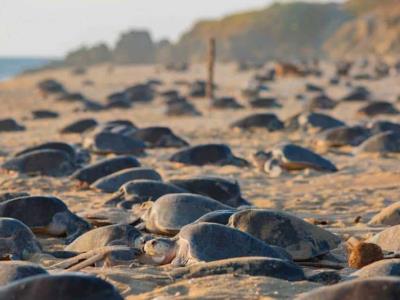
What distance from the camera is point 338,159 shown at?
30.6ft

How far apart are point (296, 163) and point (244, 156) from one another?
1.54 metres

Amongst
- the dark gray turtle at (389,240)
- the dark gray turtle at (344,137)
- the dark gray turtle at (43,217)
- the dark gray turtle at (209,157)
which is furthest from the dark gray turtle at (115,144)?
the dark gray turtle at (389,240)

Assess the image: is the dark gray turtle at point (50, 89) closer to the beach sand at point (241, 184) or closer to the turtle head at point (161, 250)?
the beach sand at point (241, 184)

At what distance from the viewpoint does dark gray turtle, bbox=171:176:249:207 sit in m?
6.43

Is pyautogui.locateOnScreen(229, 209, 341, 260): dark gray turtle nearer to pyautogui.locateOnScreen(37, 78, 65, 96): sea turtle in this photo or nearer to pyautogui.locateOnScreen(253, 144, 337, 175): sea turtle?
pyautogui.locateOnScreen(253, 144, 337, 175): sea turtle

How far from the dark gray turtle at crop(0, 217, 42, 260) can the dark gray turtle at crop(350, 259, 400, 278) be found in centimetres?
187

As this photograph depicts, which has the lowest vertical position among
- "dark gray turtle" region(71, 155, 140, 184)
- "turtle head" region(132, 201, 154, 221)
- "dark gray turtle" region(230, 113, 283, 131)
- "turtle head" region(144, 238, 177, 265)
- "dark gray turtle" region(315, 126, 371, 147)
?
"dark gray turtle" region(230, 113, 283, 131)

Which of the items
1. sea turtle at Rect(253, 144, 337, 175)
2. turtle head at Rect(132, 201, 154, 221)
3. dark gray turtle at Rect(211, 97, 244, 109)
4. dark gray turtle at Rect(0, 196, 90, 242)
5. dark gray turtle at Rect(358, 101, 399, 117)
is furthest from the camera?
dark gray turtle at Rect(211, 97, 244, 109)

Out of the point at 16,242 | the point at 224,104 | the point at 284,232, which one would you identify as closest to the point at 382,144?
the point at 284,232

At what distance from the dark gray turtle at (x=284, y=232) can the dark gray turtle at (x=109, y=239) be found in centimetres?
55

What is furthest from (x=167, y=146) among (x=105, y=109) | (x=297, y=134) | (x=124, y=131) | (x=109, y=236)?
(x=105, y=109)

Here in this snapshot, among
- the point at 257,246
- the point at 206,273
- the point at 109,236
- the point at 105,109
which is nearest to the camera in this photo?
the point at 206,273

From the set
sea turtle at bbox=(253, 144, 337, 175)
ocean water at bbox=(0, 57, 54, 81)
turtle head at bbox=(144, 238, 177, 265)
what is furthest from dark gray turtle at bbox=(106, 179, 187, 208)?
ocean water at bbox=(0, 57, 54, 81)

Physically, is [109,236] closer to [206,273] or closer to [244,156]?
[206,273]
